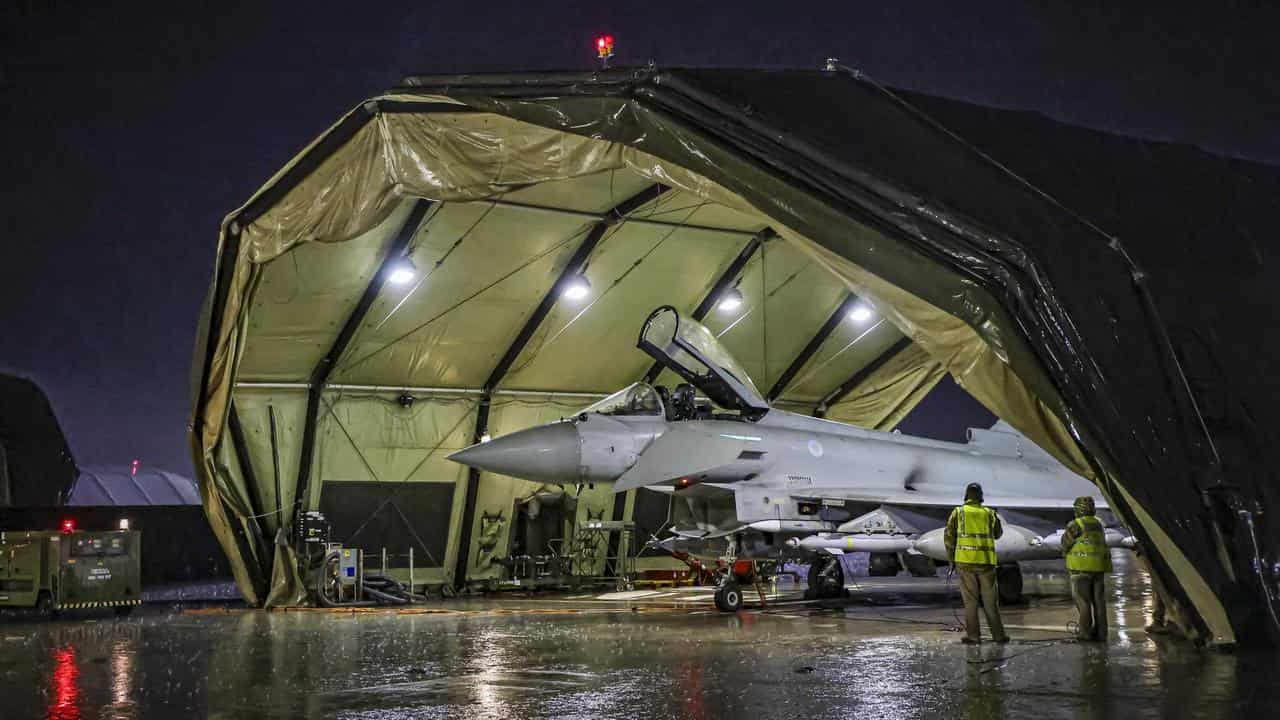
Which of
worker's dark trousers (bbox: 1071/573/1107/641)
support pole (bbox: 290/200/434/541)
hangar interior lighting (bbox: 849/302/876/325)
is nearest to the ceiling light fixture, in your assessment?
hangar interior lighting (bbox: 849/302/876/325)

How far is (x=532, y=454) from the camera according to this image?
536 inches

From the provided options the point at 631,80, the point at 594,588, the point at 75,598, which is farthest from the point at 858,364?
the point at 75,598

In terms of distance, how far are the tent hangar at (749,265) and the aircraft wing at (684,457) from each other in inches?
146

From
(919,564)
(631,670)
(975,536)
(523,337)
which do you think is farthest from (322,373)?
(975,536)

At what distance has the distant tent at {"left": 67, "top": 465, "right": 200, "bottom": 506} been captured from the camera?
124ft

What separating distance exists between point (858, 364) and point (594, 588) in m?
7.31

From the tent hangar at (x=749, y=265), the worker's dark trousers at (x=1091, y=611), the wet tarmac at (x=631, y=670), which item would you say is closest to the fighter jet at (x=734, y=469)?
the wet tarmac at (x=631, y=670)

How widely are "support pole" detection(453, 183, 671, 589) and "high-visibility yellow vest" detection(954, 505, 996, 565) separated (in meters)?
7.44

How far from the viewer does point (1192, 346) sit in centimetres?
841

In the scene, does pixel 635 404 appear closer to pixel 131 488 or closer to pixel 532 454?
pixel 532 454

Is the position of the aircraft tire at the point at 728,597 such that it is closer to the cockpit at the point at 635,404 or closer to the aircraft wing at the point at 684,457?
the aircraft wing at the point at 684,457

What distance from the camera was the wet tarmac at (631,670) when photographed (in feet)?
18.2

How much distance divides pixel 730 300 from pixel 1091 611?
10.9 meters

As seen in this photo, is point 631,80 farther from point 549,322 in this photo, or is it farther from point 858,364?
point 858,364
